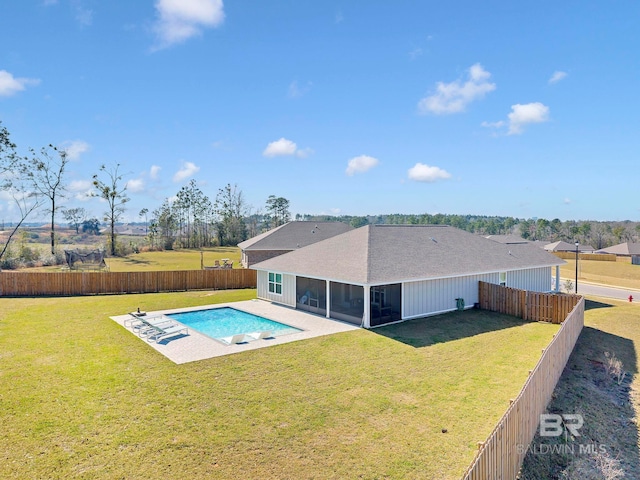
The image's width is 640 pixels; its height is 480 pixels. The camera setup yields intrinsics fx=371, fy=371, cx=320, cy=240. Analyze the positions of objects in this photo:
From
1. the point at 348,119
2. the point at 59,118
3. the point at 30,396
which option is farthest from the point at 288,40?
the point at 59,118

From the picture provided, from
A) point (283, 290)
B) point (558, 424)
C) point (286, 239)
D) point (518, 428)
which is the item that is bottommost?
point (558, 424)

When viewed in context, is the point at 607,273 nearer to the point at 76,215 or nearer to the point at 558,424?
the point at 558,424

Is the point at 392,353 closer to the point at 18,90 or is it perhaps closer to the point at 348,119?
the point at 348,119

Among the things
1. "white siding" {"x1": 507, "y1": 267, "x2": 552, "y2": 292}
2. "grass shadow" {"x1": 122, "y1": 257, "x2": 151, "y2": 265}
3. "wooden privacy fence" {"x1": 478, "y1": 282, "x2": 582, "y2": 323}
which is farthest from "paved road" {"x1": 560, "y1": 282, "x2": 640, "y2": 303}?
"grass shadow" {"x1": 122, "y1": 257, "x2": 151, "y2": 265}

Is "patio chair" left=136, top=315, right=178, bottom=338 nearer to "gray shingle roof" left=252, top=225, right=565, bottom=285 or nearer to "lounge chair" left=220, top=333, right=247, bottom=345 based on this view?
"lounge chair" left=220, top=333, right=247, bottom=345

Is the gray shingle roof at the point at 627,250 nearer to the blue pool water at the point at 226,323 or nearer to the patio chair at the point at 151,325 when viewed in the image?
the blue pool water at the point at 226,323

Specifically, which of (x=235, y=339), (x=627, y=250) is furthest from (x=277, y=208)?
(x=235, y=339)
